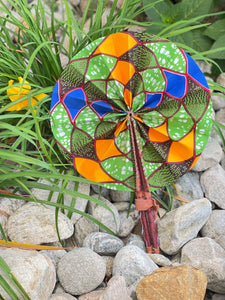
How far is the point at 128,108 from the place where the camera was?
2.99ft

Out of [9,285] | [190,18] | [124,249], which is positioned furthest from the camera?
[190,18]

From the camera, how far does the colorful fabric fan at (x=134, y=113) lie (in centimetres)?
90

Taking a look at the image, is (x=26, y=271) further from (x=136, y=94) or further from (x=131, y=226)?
(x=136, y=94)

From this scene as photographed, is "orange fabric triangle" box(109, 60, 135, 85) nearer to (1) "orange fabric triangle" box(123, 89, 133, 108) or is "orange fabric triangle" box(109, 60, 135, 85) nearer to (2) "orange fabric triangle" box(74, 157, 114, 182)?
(1) "orange fabric triangle" box(123, 89, 133, 108)

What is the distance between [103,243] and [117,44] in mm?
442

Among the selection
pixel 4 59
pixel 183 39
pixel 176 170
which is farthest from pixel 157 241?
pixel 183 39

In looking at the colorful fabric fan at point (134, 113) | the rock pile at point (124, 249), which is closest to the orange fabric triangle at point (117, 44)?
the colorful fabric fan at point (134, 113)

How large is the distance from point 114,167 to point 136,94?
0.59 ft

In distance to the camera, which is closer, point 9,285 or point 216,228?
point 9,285

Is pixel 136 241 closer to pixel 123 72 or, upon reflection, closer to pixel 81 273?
pixel 81 273

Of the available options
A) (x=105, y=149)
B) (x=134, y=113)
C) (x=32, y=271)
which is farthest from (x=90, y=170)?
(x=32, y=271)

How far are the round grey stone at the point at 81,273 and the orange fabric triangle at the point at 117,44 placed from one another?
1.43 feet

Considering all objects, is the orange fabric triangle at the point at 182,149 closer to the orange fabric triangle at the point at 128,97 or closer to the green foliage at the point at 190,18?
the orange fabric triangle at the point at 128,97

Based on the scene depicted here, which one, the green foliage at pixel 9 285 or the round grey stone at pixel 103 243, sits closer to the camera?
the green foliage at pixel 9 285
